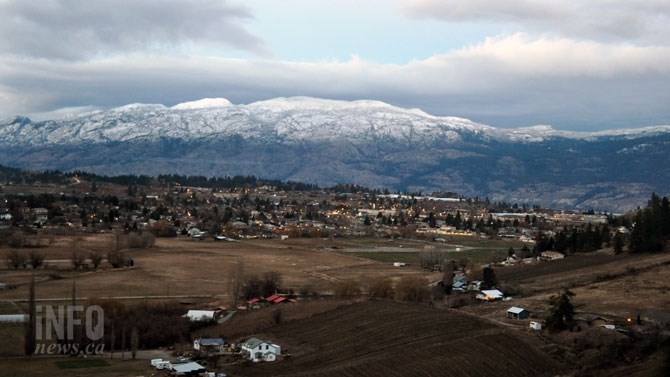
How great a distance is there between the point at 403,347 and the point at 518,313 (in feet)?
46.8

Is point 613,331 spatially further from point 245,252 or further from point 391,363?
point 245,252

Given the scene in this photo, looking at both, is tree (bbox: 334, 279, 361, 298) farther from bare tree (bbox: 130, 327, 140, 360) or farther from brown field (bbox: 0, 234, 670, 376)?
bare tree (bbox: 130, 327, 140, 360)

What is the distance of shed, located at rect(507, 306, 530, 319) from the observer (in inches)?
2266

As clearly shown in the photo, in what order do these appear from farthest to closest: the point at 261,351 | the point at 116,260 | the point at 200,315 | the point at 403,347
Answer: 1. the point at 116,260
2. the point at 200,315
3. the point at 261,351
4. the point at 403,347

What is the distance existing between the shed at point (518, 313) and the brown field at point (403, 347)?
5.41 meters

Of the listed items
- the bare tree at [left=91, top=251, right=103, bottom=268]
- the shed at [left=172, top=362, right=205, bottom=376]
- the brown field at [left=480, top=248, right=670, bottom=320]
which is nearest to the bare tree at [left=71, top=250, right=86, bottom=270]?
the bare tree at [left=91, top=251, right=103, bottom=268]

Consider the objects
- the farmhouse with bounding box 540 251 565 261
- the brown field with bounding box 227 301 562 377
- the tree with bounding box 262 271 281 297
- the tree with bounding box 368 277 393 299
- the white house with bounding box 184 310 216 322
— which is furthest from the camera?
the farmhouse with bounding box 540 251 565 261

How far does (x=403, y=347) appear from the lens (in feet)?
155

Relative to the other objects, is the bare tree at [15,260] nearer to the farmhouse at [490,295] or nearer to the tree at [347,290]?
the tree at [347,290]

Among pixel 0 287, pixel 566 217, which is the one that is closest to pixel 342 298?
pixel 0 287

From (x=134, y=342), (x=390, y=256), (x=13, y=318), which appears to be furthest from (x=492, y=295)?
(x=390, y=256)

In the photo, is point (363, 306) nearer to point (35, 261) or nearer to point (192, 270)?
point (192, 270)

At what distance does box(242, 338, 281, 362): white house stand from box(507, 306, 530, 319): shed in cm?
1914

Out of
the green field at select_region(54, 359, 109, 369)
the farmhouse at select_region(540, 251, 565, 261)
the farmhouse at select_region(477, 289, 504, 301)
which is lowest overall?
the green field at select_region(54, 359, 109, 369)
